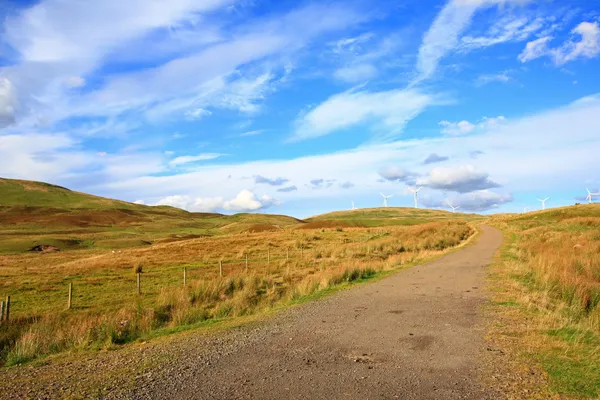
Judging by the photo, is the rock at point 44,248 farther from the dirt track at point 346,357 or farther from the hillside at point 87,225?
the dirt track at point 346,357

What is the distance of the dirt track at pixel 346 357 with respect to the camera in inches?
269

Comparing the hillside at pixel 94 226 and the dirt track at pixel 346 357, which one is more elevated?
the hillside at pixel 94 226

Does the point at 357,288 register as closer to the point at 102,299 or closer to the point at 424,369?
the point at 424,369

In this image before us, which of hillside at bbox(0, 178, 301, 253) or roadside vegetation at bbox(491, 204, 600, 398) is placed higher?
hillside at bbox(0, 178, 301, 253)

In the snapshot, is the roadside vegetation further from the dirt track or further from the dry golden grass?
the dry golden grass

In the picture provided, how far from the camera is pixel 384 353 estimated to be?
867 cm

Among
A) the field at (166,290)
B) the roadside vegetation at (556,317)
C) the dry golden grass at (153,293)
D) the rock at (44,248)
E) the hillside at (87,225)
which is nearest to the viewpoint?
the roadside vegetation at (556,317)

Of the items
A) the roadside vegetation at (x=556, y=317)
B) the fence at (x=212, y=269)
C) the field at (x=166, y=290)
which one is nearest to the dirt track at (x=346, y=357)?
the roadside vegetation at (x=556, y=317)

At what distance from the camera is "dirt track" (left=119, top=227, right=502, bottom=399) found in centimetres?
683

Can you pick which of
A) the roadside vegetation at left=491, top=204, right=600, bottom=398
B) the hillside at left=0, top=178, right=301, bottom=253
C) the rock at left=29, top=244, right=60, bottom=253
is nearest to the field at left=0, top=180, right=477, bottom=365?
the roadside vegetation at left=491, top=204, right=600, bottom=398

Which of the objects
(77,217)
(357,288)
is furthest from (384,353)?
(77,217)

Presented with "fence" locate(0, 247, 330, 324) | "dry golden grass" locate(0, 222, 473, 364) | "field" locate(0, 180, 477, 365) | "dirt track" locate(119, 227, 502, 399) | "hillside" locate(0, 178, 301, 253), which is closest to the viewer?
"dirt track" locate(119, 227, 502, 399)

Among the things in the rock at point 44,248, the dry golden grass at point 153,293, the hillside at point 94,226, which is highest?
the hillside at point 94,226

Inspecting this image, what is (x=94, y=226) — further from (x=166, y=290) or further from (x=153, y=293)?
(x=166, y=290)
